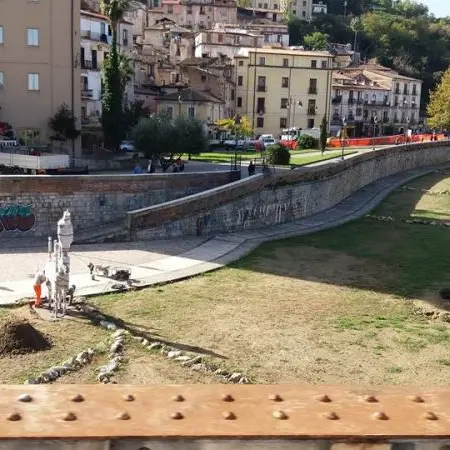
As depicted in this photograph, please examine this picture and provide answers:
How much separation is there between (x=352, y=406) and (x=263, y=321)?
1607cm

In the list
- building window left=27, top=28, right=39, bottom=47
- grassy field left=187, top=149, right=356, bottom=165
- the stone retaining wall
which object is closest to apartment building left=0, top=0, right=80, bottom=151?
building window left=27, top=28, right=39, bottom=47

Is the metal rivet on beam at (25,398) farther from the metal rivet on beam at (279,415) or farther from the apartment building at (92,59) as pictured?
the apartment building at (92,59)

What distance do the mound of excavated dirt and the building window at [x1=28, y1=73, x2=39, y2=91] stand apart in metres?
28.2

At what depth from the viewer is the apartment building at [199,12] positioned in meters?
115

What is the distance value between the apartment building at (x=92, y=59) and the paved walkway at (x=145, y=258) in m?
25.9

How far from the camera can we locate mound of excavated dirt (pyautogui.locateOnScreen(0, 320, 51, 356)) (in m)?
16.2

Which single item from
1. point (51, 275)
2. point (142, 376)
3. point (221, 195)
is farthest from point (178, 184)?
point (142, 376)

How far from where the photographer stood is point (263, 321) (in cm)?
1998

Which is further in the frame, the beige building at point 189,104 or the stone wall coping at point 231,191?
the beige building at point 189,104

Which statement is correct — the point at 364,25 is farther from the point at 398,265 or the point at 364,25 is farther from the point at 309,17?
the point at 398,265

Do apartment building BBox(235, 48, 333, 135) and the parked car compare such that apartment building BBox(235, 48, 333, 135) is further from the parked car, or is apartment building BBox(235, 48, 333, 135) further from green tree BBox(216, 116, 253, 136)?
the parked car

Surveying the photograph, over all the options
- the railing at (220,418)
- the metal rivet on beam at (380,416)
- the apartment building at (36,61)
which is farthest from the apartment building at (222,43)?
the metal rivet on beam at (380,416)

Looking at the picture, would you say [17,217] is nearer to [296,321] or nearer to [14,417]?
[296,321]

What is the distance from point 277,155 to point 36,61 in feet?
51.9
